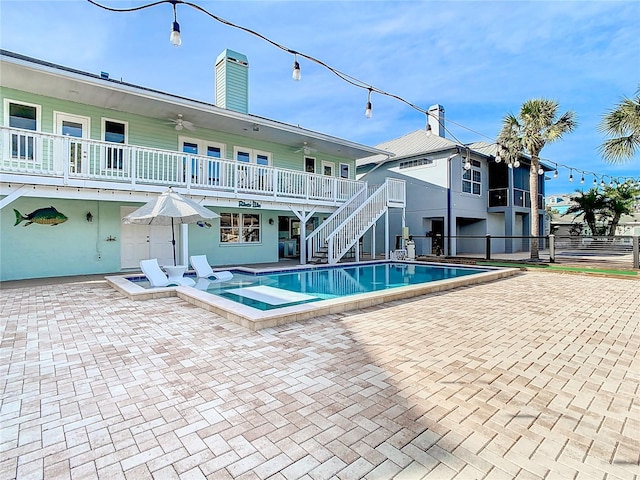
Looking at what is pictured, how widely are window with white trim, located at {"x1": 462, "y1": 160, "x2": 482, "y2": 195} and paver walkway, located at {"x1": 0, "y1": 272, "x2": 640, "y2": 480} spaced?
576 inches

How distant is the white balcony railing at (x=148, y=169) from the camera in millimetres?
8211

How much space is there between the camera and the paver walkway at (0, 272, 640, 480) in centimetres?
209

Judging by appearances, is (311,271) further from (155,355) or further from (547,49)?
(547,49)

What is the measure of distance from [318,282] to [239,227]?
5.41 m

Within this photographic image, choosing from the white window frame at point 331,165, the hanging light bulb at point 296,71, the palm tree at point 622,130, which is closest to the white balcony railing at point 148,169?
the white window frame at point 331,165

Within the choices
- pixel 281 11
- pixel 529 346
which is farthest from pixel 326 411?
pixel 281 11

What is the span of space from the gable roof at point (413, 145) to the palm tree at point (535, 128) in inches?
107

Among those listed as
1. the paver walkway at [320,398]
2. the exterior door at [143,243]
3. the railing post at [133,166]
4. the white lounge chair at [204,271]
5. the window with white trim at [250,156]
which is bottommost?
the paver walkway at [320,398]

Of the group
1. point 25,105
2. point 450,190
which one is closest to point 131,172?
point 25,105

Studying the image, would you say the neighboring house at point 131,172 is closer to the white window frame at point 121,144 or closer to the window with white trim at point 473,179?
the white window frame at point 121,144

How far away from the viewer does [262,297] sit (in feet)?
24.9

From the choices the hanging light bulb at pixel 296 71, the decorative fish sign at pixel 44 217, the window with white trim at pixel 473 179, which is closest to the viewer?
the hanging light bulb at pixel 296 71

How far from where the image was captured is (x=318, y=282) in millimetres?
9938

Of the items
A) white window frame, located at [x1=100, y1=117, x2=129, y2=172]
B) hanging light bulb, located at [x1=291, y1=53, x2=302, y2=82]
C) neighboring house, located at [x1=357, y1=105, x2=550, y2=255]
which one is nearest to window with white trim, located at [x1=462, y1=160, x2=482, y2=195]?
neighboring house, located at [x1=357, y1=105, x2=550, y2=255]
